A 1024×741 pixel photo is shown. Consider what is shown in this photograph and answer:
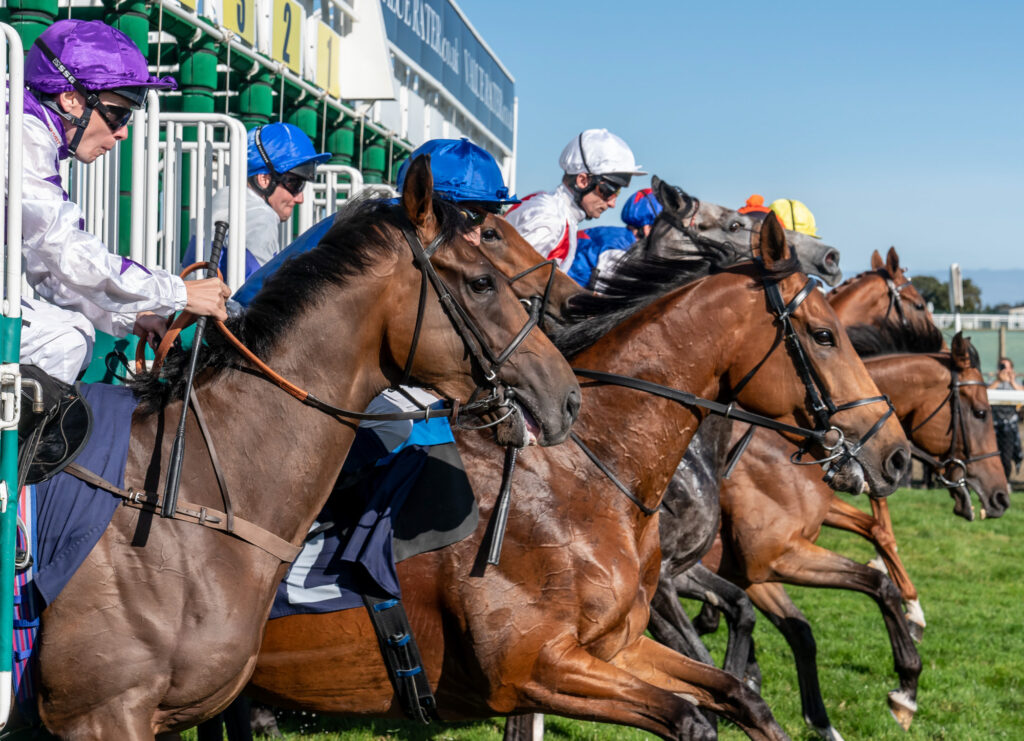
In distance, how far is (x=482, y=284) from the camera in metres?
2.84

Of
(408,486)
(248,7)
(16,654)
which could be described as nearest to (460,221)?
(408,486)

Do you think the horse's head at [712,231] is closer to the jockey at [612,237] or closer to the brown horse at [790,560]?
the jockey at [612,237]

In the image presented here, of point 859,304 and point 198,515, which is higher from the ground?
point 859,304

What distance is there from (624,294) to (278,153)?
5.87 feet

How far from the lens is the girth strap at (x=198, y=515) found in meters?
2.60

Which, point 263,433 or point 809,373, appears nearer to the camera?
point 263,433

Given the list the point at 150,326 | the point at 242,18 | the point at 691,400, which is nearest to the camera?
the point at 150,326

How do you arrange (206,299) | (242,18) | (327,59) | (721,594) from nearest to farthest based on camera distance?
(206,299) < (721,594) < (242,18) < (327,59)

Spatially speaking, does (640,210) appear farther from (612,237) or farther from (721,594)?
(721,594)

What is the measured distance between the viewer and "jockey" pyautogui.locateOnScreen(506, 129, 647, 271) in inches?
212

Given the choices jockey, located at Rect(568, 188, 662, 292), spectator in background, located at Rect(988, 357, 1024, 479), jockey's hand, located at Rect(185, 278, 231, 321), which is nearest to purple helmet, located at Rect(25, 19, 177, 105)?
jockey's hand, located at Rect(185, 278, 231, 321)

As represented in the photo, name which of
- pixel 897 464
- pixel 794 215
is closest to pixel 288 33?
pixel 794 215

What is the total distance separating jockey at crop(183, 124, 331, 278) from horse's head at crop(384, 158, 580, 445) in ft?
6.94

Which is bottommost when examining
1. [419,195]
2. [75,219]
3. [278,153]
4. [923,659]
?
[923,659]
